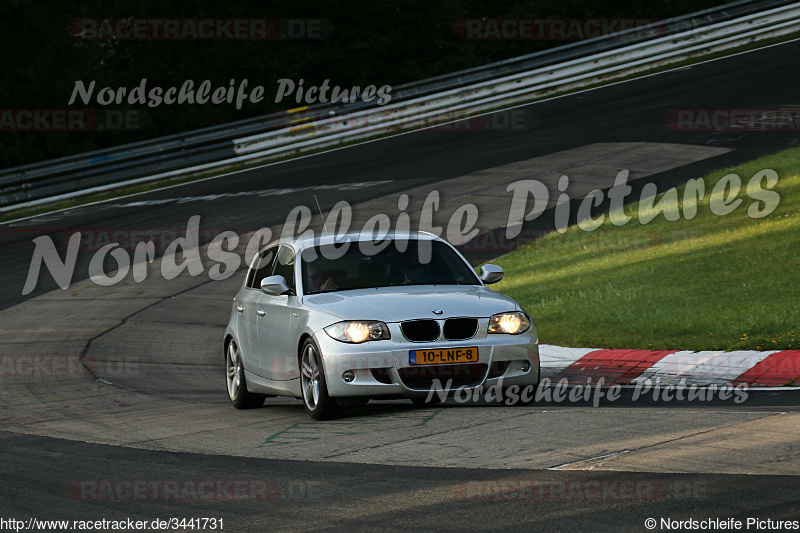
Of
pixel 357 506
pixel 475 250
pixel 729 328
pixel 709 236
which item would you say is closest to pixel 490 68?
pixel 475 250

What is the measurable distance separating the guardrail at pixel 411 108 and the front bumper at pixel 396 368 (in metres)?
23.5

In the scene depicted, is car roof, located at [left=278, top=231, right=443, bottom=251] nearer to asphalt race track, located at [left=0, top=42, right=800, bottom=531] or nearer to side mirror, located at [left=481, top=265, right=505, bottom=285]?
side mirror, located at [left=481, top=265, right=505, bottom=285]

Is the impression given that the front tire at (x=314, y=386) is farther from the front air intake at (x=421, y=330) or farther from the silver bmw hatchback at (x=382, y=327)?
the front air intake at (x=421, y=330)

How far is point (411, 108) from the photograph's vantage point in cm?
3438

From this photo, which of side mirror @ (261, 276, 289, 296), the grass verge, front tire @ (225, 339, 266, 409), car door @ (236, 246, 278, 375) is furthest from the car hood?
the grass verge

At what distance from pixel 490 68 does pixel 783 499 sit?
2980 centimetres

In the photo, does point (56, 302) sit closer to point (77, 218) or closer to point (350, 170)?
point (77, 218)

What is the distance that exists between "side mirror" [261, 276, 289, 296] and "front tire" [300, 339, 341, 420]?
2.18 feet

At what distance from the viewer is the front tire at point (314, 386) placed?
362 inches

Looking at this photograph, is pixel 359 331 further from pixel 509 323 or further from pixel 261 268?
pixel 261 268

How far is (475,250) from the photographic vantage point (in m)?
20.8

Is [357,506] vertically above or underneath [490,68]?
underneath

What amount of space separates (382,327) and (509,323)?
105cm

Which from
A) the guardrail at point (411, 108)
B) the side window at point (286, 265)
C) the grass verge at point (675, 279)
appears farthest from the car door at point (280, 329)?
the guardrail at point (411, 108)
